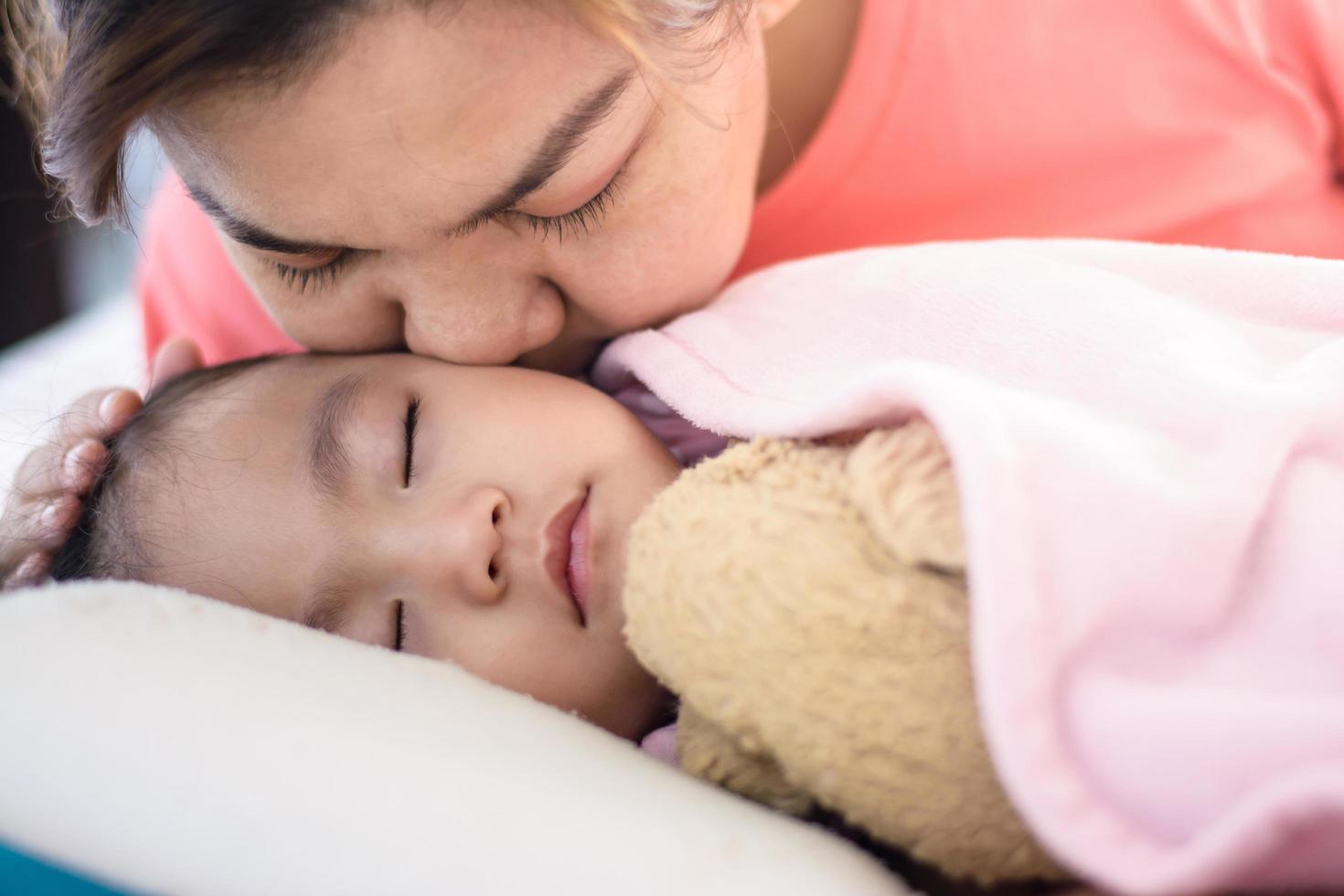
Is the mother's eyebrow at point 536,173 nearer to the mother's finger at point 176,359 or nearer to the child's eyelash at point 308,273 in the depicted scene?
the child's eyelash at point 308,273

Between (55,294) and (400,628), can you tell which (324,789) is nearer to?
(400,628)

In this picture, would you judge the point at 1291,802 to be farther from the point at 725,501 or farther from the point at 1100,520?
the point at 725,501

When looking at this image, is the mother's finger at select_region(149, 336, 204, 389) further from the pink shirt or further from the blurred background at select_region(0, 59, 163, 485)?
the pink shirt

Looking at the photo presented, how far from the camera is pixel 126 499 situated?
2.79 ft

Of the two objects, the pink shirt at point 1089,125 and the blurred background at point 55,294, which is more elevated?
the pink shirt at point 1089,125

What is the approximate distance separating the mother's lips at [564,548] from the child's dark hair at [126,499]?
0.34m

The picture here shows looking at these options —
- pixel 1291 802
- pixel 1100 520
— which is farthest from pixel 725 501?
pixel 1291 802

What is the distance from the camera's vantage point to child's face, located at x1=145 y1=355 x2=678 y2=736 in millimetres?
762

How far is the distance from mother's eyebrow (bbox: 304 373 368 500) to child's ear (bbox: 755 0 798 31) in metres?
0.49

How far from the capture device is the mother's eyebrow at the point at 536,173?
71 centimetres

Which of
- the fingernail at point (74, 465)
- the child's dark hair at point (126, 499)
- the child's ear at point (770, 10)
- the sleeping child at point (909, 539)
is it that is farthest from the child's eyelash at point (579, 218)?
the fingernail at point (74, 465)

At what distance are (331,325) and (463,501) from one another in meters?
0.24

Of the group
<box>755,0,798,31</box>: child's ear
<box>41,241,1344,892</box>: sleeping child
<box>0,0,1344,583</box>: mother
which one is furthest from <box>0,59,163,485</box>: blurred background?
<box>755,0,798,31</box>: child's ear

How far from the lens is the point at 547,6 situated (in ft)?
2.19
